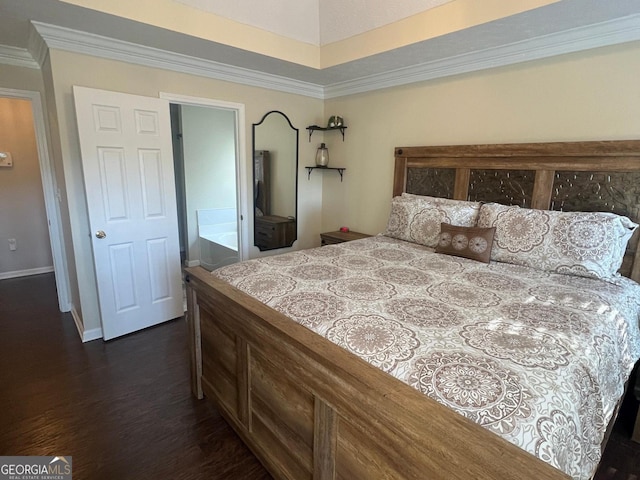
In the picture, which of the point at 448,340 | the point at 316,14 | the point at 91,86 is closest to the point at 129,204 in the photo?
the point at 91,86

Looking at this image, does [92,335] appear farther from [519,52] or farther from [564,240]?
[519,52]

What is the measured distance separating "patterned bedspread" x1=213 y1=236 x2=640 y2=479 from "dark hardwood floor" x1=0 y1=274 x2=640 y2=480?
0.86 metres

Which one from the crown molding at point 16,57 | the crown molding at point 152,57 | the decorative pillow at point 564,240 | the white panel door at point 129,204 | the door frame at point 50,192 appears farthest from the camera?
the door frame at point 50,192

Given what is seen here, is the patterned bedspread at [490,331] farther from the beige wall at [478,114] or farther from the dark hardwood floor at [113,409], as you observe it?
the beige wall at [478,114]

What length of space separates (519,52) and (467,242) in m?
1.44

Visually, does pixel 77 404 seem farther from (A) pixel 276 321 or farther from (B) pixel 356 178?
(B) pixel 356 178

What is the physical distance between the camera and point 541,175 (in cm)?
245

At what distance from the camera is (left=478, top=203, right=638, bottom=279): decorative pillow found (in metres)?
1.94

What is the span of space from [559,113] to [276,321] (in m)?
2.42

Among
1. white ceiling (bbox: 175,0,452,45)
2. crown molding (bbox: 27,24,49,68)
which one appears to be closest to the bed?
white ceiling (bbox: 175,0,452,45)

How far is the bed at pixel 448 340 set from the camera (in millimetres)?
922

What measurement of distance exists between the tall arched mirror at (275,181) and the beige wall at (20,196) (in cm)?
303

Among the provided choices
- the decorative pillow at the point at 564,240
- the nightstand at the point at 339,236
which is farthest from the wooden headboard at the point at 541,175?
the nightstand at the point at 339,236

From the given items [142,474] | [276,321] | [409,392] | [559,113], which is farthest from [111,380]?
[559,113]
